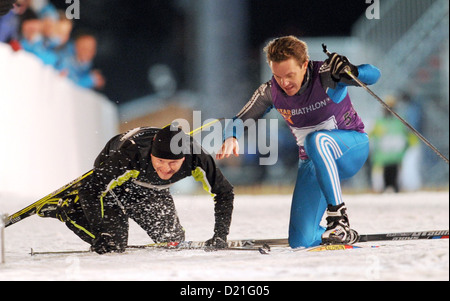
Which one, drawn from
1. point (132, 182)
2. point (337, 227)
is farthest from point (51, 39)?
point (337, 227)

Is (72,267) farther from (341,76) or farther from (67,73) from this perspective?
(67,73)

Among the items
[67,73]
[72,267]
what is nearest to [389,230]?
[72,267]

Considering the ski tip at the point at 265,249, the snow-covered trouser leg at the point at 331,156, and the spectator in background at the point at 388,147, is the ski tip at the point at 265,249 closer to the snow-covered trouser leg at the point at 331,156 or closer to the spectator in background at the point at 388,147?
the snow-covered trouser leg at the point at 331,156

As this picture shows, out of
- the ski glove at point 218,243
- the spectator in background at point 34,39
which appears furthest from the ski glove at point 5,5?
the spectator in background at point 34,39

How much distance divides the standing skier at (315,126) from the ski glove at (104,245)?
2.28 ft

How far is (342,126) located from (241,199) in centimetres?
442

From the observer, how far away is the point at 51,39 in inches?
297

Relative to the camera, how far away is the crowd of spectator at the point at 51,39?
7.04 meters

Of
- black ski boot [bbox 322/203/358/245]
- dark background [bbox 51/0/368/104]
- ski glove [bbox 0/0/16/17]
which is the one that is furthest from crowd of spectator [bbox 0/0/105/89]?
black ski boot [bbox 322/203/358/245]

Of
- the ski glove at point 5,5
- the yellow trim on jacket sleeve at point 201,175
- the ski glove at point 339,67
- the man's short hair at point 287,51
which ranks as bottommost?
the yellow trim on jacket sleeve at point 201,175

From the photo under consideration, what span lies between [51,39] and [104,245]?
4.99 meters

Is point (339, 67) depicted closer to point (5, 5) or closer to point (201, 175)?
point (201, 175)

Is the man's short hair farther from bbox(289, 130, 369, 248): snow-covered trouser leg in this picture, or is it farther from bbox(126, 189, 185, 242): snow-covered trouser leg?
bbox(126, 189, 185, 242): snow-covered trouser leg

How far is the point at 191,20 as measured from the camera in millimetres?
8984
